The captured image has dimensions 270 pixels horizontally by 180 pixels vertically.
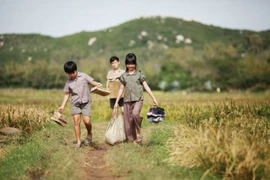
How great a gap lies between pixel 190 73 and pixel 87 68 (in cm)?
2696

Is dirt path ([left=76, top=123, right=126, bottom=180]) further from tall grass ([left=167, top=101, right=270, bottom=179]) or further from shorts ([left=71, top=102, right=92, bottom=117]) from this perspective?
tall grass ([left=167, top=101, right=270, bottom=179])

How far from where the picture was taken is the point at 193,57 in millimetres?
99312

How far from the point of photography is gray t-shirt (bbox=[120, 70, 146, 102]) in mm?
8211

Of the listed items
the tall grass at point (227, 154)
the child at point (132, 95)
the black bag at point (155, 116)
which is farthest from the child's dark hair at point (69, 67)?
the tall grass at point (227, 154)

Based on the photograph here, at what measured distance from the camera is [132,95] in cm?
822

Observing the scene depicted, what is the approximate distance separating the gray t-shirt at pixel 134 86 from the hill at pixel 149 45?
Answer: 77.1 meters

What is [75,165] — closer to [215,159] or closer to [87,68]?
[215,159]

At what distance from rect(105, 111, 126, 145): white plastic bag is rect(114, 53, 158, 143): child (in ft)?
0.38

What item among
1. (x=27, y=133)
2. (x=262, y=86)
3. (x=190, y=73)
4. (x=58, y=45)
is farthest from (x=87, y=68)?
(x=27, y=133)

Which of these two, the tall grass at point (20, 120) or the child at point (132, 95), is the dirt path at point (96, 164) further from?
the tall grass at point (20, 120)

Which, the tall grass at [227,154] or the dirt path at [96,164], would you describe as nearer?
the tall grass at [227,154]

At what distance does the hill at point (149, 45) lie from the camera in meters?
98.3

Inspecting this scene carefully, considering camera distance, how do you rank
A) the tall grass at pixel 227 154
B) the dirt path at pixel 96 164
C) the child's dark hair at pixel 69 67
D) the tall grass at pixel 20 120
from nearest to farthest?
the tall grass at pixel 227 154, the dirt path at pixel 96 164, the child's dark hair at pixel 69 67, the tall grass at pixel 20 120

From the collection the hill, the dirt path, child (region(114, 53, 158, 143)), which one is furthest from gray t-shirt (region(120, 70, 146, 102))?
the hill
